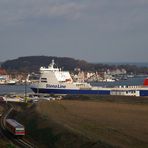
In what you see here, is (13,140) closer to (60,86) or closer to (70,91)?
(70,91)

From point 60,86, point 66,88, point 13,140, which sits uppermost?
point 60,86

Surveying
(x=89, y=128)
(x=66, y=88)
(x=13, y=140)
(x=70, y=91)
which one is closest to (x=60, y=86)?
(x=66, y=88)

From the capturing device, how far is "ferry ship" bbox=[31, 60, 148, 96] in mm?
91938

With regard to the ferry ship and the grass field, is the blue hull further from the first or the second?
the grass field

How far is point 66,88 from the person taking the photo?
94.5 m

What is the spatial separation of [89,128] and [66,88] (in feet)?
174

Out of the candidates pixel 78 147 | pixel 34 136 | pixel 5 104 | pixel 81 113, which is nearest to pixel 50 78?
pixel 5 104

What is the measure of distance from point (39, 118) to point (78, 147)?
16.6m

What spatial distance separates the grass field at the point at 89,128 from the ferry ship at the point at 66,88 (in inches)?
1294

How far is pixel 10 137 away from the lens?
139 feet

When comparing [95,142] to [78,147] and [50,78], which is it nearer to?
[78,147]

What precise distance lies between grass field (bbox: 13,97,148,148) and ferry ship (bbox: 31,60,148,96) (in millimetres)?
32876

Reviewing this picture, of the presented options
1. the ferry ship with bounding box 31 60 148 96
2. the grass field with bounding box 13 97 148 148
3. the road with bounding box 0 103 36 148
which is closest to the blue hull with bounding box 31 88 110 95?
the ferry ship with bounding box 31 60 148 96

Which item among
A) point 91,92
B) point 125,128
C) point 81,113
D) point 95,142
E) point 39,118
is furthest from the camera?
point 91,92
